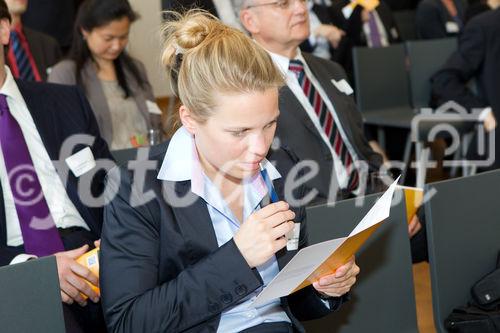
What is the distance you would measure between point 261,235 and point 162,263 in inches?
10.2

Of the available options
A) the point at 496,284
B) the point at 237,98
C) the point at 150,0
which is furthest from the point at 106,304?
the point at 150,0

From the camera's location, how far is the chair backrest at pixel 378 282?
201 centimetres

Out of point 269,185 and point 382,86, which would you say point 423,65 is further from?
point 269,185

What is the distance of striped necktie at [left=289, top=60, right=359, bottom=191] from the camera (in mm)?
2812

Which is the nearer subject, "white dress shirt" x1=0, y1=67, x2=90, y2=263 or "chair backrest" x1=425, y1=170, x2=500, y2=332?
"chair backrest" x1=425, y1=170, x2=500, y2=332

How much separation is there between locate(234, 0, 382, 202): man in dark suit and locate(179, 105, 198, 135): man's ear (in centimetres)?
83

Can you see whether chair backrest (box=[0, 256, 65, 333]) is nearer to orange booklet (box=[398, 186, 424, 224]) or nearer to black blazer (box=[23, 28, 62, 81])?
orange booklet (box=[398, 186, 424, 224])

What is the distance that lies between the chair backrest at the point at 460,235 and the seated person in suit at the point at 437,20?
13.6 ft

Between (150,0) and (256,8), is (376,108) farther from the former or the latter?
(150,0)

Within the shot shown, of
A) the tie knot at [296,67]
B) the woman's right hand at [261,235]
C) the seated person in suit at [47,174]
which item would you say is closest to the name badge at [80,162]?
the seated person in suit at [47,174]

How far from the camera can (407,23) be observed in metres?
6.66

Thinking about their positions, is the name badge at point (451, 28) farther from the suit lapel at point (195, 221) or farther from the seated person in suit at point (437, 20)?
the suit lapel at point (195, 221)

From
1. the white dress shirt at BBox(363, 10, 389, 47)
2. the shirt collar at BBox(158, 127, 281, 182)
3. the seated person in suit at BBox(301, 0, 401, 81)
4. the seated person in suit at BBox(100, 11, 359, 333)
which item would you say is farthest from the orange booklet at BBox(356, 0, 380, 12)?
the shirt collar at BBox(158, 127, 281, 182)

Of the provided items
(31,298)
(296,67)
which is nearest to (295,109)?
(296,67)
